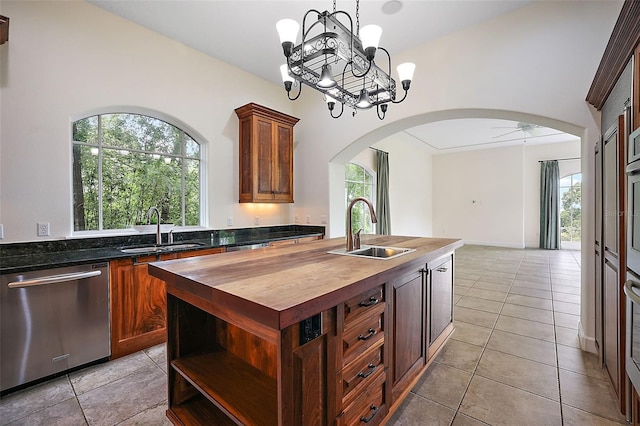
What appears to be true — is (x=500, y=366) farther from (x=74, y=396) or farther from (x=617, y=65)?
(x=74, y=396)

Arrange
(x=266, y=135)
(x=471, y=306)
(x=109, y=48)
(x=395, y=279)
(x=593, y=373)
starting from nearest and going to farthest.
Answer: (x=395, y=279) < (x=593, y=373) < (x=109, y=48) < (x=471, y=306) < (x=266, y=135)

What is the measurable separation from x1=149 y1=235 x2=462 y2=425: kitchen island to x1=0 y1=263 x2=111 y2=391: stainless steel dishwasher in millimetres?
1157

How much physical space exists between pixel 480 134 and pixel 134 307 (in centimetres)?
792

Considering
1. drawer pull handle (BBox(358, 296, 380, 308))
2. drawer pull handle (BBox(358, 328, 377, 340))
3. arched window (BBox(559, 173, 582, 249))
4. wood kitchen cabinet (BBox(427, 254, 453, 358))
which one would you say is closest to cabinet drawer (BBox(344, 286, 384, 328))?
drawer pull handle (BBox(358, 296, 380, 308))

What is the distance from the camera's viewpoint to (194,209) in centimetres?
378

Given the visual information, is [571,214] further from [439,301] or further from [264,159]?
[264,159]

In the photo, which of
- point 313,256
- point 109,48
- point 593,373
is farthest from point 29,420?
point 593,373

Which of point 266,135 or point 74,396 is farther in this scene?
point 266,135

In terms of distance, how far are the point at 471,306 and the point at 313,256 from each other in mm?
2757

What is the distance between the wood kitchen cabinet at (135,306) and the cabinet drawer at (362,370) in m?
1.72

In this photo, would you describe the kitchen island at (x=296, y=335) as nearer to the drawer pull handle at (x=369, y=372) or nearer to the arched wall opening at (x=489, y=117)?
the drawer pull handle at (x=369, y=372)

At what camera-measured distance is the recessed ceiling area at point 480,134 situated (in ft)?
20.5

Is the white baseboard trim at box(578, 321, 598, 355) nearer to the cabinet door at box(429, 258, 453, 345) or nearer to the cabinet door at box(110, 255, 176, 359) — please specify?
the cabinet door at box(429, 258, 453, 345)

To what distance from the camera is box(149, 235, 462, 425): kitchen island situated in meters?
1.05
